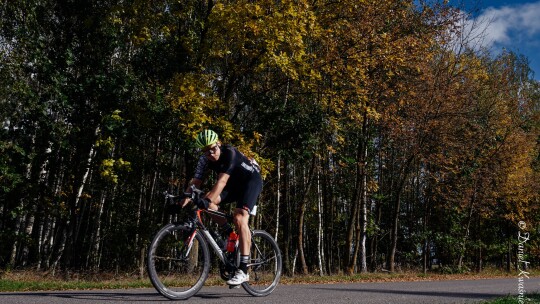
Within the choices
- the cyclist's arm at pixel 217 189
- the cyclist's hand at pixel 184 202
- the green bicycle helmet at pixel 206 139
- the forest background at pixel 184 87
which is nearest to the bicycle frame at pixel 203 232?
the cyclist's arm at pixel 217 189

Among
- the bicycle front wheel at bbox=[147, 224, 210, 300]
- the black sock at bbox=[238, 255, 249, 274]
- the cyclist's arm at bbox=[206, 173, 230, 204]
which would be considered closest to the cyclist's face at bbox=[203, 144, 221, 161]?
the cyclist's arm at bbox=[206, 173, 230, 204]

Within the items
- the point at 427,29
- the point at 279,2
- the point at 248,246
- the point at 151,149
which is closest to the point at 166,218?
the point at 151,149

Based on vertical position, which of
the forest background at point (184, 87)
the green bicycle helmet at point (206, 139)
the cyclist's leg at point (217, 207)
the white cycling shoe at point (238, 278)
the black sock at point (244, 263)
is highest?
the forest background at point (184, 87)

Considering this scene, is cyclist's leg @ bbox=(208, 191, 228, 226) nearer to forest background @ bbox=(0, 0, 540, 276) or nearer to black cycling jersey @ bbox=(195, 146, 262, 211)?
black cycling jersey @ bbox=(195, 146, 262, 211)

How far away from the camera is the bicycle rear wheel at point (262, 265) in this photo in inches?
268

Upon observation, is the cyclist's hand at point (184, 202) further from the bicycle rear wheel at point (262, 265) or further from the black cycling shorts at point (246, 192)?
the bicycle rear wheel at point (262, 265)

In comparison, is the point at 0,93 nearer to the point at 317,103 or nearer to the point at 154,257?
the point at 317,103

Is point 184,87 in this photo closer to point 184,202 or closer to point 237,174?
point 237,174

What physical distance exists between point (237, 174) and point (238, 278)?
135 cm

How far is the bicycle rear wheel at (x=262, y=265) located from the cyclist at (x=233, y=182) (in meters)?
0.43

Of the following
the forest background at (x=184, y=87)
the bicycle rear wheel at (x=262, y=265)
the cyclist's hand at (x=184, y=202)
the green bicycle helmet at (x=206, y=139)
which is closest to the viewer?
the cyclist's hand at (x=184, y=202)

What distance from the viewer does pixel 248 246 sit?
6449 millimetres

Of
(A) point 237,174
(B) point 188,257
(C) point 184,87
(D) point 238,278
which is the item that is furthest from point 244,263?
(C) point 184,87

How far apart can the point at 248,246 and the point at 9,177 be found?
12.6 meters
